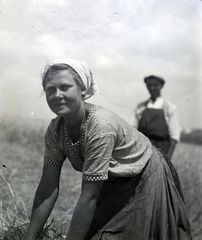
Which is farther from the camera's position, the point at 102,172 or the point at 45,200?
the point at 45,200

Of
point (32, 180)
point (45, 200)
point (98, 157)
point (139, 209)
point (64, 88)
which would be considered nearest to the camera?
point (98, 157)

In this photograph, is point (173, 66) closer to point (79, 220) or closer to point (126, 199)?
point (126, 199)

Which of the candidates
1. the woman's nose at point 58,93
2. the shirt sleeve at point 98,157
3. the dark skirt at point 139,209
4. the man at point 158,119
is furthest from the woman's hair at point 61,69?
the dark skirt at point 139,209

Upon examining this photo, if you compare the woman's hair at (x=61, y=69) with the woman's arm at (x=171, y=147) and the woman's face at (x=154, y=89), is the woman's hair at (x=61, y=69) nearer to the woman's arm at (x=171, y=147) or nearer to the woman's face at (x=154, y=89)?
the woman's face at (x=154, y=89)

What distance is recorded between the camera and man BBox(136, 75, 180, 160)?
120 inches

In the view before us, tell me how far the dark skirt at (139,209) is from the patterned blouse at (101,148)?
102 millimetres

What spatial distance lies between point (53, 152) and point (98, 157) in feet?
1.43

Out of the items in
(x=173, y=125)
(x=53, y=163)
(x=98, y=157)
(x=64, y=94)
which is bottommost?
(x=53, y=163)

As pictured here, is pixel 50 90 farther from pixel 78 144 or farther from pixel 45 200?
pixel 45 200

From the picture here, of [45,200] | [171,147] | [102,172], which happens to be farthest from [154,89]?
[45,200]

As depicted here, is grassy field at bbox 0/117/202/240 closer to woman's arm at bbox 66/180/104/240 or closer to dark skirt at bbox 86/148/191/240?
dark skirt at bbox 86/148/191/240

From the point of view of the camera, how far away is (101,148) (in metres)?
2.74

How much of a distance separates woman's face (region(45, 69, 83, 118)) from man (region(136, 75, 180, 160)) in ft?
1.58

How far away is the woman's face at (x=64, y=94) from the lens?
9.33 ft
